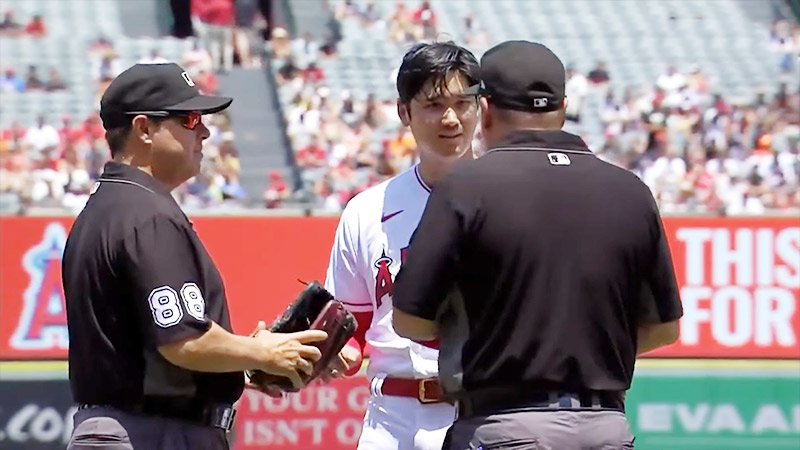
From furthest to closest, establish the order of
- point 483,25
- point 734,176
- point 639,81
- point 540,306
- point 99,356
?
point 483,25
point 639,81
point 734,176
point 99,356
point 540,306

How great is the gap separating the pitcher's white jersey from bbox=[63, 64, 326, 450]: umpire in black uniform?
0.53 meters

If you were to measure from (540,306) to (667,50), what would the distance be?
1729cm

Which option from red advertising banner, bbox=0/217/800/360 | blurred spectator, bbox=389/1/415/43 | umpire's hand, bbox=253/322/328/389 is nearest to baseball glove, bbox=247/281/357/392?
umpire's hand, bbox=253/322/328/389

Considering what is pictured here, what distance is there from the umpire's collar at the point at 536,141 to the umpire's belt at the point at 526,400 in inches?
23.1

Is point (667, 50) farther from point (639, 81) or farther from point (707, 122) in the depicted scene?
point (707, 122)

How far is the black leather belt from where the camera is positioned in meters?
3.64

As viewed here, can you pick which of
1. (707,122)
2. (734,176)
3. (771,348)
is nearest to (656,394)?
(771,348)

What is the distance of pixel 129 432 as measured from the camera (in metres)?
3.62

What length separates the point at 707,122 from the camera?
1694 centimetres

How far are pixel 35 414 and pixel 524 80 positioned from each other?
5915 mm

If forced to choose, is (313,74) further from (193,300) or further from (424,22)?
(193,300)

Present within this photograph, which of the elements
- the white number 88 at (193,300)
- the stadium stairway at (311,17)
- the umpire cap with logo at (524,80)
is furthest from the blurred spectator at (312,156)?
the umpire cap with logo at (524,80)

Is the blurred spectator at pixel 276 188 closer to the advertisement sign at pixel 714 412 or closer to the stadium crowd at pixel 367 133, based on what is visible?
the stadium crowd at pixel 367 133

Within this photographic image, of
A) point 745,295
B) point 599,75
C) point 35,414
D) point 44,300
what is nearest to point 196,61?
point 599,75
